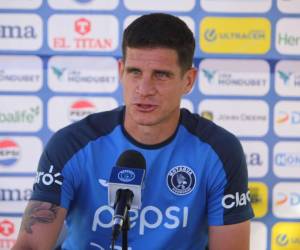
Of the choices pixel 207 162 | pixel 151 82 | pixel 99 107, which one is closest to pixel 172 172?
pixel 207 162

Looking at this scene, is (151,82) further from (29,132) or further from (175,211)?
(29,132)

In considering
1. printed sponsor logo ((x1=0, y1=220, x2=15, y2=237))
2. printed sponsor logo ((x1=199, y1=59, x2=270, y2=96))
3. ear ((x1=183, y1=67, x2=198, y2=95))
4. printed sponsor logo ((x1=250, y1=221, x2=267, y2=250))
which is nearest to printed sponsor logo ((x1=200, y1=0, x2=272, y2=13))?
printed sponsor logo ((x1=199, y1=59, x2=270, y2=96))

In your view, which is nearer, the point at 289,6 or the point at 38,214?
the point at 38,214

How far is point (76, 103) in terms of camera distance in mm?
1771

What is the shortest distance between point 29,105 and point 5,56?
202 mm

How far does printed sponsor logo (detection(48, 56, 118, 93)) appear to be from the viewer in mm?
1745

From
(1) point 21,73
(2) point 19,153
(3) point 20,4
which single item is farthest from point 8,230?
(3) point 20,4

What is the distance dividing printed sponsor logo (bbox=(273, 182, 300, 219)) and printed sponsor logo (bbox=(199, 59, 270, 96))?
14.9 inches

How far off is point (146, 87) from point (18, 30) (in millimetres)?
941

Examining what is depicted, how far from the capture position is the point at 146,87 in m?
0.97

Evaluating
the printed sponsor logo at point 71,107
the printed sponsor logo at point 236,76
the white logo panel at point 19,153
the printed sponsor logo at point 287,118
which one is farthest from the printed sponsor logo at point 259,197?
the white logo panel at point 19,153

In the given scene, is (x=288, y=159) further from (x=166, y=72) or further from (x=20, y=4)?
(x=20, y=4)

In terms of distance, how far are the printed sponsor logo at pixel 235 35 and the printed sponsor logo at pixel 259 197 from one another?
0.52 meters

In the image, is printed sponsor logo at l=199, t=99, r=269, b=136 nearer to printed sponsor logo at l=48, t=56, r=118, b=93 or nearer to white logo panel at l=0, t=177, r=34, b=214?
printed sponsor logo at l=48, t=56, r=118, b=93
